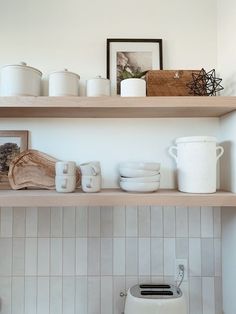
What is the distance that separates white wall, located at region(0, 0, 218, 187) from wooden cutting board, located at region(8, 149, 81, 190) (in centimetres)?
8

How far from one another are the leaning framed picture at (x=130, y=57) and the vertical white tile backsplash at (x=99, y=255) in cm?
62

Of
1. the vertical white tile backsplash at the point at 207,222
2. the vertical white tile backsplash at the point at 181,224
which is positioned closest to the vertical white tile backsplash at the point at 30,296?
the vertical white tile backsplash at the point at 181,224

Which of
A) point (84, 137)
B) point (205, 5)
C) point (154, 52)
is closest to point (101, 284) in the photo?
point (84, 137)

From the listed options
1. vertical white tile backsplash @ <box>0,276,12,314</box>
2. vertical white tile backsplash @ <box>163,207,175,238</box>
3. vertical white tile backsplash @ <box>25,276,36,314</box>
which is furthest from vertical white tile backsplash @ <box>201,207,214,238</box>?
vertical white tile backsplash @ <box>0,276,12,314</box>

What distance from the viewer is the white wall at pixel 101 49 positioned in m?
1.16

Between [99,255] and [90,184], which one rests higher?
[90,184]

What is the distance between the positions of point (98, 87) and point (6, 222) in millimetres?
727

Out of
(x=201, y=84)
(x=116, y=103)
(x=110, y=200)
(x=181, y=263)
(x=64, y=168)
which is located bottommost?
(x=181, y=263)

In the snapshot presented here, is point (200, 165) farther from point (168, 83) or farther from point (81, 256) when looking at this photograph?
point (81, 256)

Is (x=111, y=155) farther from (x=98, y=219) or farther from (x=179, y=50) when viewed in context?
(x=179, y=50)

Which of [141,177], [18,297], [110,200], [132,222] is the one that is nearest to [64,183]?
[110,200]

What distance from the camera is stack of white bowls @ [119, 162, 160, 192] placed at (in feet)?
3.10

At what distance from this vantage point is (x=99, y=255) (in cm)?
114

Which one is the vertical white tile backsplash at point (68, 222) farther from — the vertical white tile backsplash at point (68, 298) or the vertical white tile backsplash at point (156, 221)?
the vertical white tile backsplash at point (156, 221)
